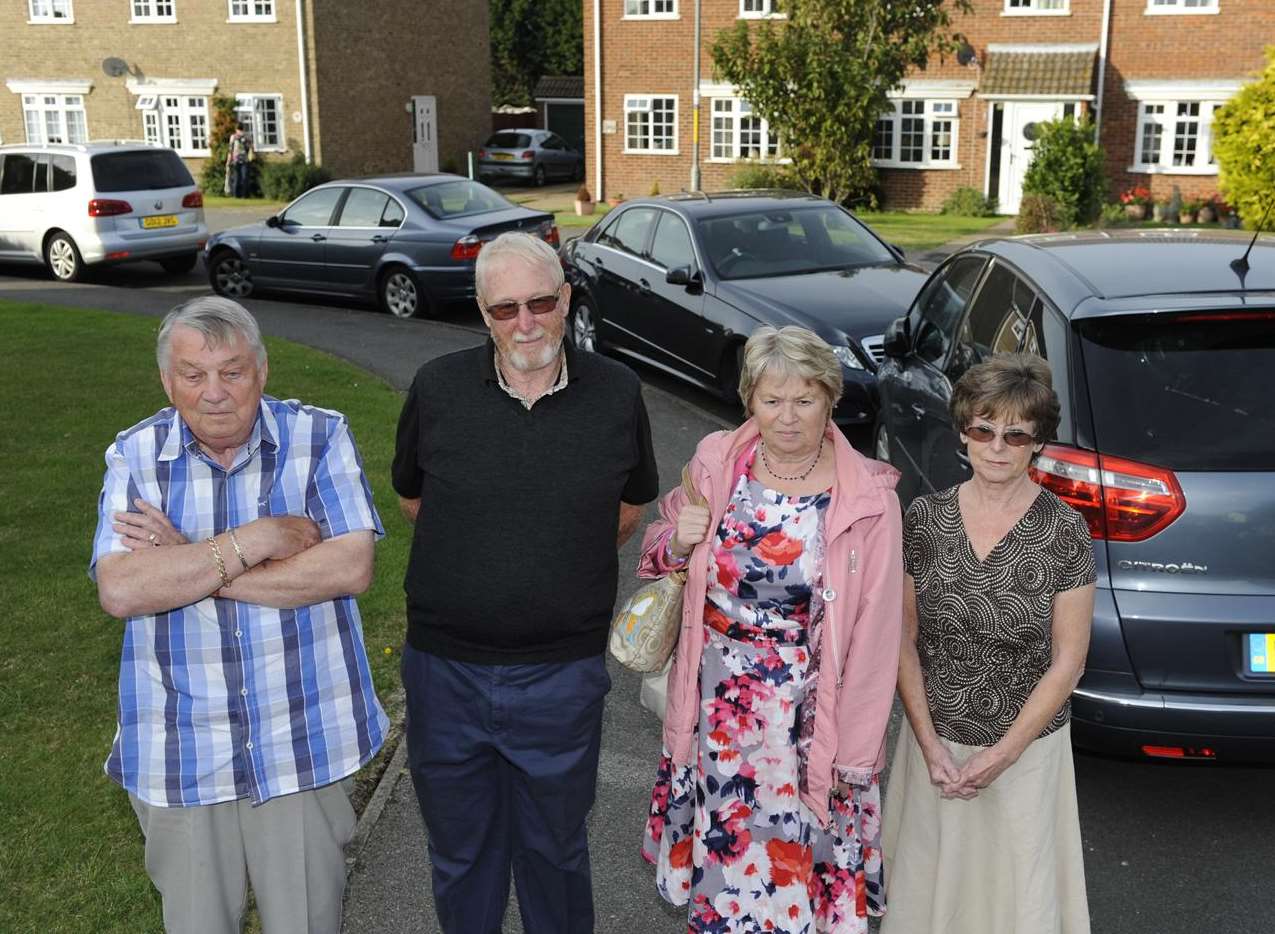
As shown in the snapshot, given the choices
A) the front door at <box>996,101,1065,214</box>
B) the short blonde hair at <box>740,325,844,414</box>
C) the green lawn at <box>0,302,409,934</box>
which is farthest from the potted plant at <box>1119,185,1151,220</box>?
the short blonde hair at <box>740,325,844,414</box>

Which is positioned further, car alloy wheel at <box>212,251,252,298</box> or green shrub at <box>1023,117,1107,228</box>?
green shrub at <box>1023,117,1107,228</box>

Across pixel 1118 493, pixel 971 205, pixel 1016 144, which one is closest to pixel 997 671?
pixel 1118 493

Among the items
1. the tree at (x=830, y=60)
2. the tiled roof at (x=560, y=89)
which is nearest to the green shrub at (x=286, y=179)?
the tree at (x=830, y=60)

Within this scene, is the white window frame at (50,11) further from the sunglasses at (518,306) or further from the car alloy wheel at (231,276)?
the sunglasses at (518,306)

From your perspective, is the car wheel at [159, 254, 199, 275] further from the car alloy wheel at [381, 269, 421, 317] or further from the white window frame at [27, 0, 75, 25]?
the white window frame at [27, 0, 75, 25]

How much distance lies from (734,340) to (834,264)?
1381 mm

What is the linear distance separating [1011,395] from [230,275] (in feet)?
49.6

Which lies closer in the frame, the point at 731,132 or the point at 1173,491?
the point at 1173,491

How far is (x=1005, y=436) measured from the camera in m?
3.42

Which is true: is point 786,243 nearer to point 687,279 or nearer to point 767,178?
point 687,279

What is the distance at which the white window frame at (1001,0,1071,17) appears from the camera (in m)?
29.2

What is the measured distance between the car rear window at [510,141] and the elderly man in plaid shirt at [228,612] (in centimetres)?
3654

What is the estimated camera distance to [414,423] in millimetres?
3531

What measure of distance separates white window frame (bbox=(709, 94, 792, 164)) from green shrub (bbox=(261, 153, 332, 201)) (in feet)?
32.2
